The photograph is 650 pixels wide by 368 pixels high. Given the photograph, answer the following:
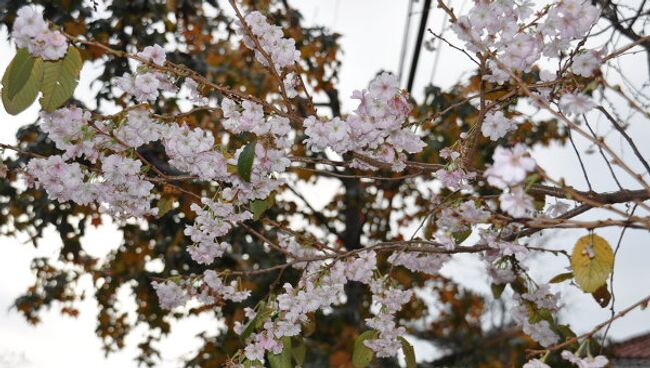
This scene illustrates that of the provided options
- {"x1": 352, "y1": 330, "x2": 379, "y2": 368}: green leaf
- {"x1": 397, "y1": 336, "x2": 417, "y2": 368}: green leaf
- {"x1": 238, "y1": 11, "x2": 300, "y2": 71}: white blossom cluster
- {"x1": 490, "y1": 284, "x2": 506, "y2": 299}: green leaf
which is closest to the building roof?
{"x1": 490, "y1": 284, "x2": 506, "y2": 299}: green leaf

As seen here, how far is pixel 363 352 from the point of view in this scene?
242 centimetres

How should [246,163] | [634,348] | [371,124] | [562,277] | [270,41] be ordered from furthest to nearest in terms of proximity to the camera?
1. [634,348]
2. [562,277]
3. [270,41]
4. [371,124]
5. [246,163]

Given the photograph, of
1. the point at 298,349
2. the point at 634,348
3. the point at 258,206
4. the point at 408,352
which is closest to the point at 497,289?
the point at 408,352

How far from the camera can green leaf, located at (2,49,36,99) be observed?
1.62 m

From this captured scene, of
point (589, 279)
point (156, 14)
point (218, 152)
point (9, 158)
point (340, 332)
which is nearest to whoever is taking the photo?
point (589, 279)

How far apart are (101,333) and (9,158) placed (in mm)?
1967

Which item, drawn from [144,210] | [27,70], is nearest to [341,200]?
[144,210]

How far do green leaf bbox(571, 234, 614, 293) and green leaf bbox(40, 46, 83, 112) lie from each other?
117cm

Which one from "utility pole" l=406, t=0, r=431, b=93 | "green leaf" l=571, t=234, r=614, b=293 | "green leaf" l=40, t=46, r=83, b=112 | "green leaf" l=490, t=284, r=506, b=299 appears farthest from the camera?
"utility pole" l=406, t=0, r=431, b=93

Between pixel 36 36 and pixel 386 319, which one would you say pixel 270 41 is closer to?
pixel 36 36

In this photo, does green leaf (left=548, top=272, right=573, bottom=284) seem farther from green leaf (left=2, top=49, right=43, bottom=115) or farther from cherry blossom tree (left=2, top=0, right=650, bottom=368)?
green leaf (left=2, top=49, right=43, bottom=115)

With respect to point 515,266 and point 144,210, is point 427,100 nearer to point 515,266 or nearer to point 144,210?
point 515,266

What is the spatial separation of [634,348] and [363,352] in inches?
329

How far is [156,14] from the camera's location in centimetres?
430
